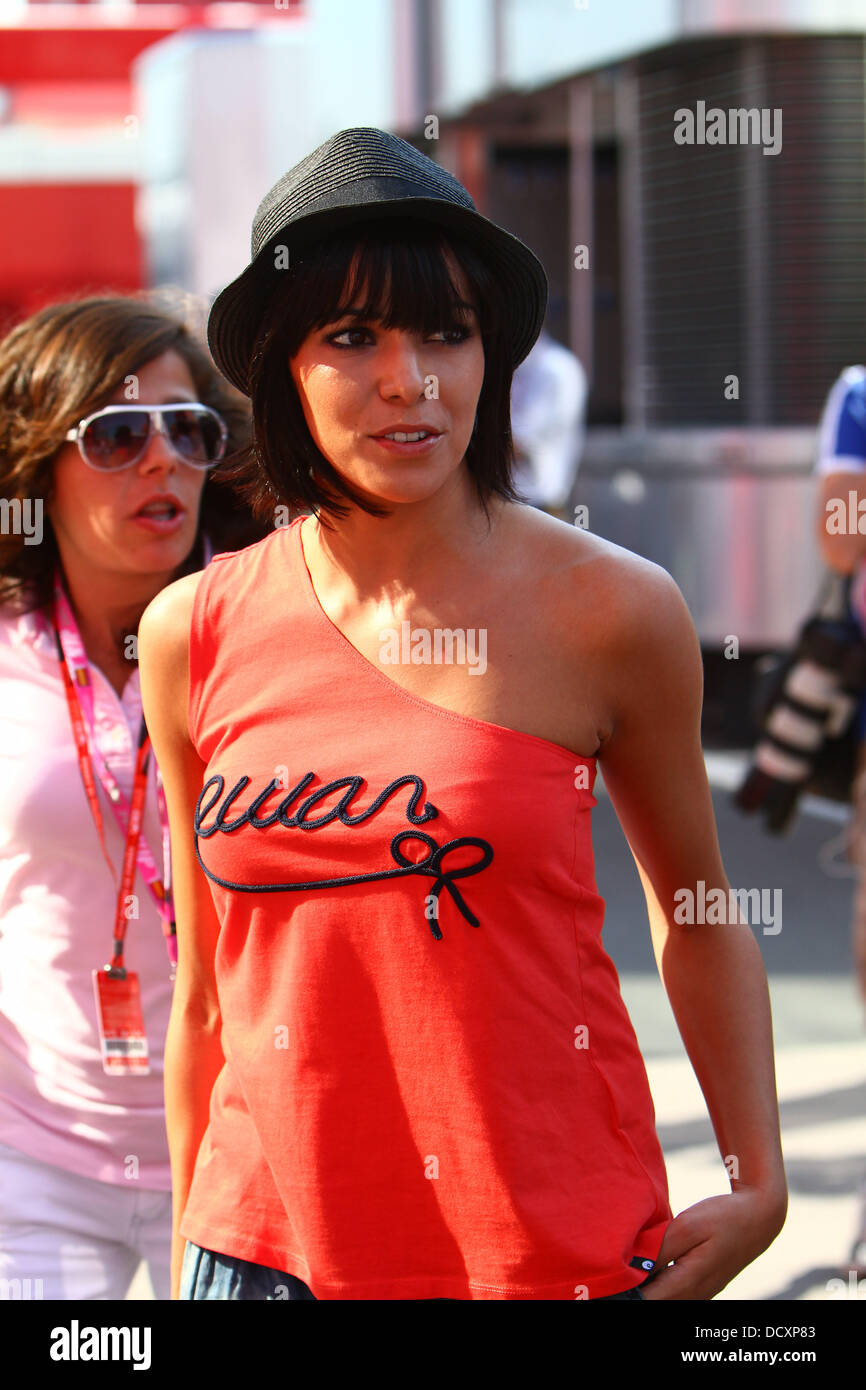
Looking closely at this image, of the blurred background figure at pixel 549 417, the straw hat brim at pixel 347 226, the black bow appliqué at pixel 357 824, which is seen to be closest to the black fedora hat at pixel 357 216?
the straw hat brim at pixel 347 226

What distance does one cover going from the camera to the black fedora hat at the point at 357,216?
2025 mm

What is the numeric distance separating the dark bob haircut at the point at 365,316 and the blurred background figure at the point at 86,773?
690 millimetres

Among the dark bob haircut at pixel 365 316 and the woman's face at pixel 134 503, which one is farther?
the woman's face at pixel 134 503

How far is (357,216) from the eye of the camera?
2.03m

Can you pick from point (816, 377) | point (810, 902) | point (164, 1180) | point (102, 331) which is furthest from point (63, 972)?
point (816, 377)

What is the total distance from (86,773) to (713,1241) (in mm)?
1182

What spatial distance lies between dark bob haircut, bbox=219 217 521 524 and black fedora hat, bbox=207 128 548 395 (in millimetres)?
19

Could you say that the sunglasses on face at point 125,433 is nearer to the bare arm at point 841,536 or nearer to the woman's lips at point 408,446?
the woman's lips at point 408,446

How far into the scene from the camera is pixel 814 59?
33.4 ft
